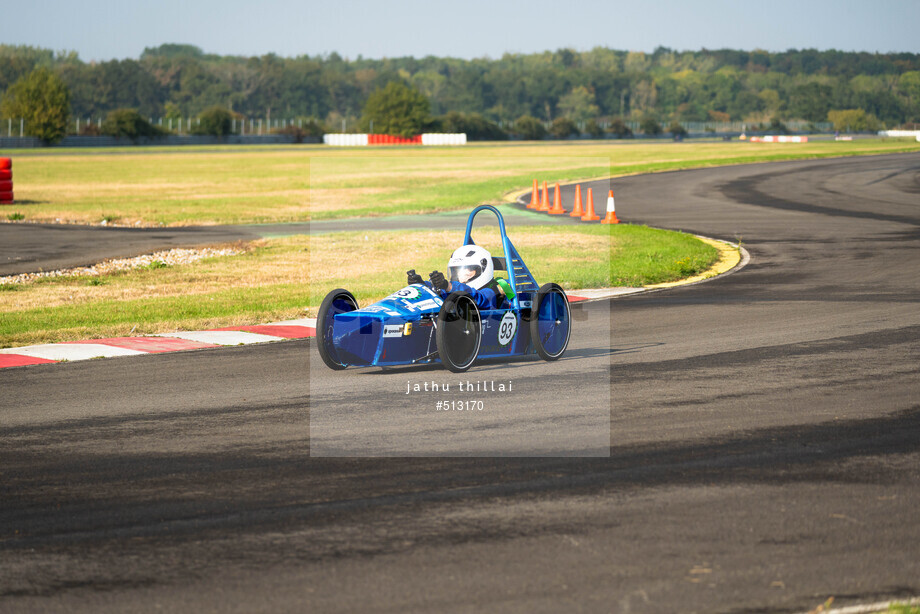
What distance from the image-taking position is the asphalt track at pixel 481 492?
16.6 ft

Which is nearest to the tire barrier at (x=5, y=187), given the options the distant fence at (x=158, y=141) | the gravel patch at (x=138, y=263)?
the gravel patch at (x=138, y=263)

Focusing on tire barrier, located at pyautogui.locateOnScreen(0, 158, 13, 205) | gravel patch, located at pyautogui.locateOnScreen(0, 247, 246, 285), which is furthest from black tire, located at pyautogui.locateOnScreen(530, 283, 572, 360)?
tire barrier, located at pyautogui.locateOnScreen(0, 158, 13, 205)

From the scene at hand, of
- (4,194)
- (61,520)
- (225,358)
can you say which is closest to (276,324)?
(225,358)

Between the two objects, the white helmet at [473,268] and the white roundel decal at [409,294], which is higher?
the white helmet at [473,268]

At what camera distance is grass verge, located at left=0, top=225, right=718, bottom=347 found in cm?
1455

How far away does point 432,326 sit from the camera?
959 centimetres

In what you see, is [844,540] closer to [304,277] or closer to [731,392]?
[731,392]

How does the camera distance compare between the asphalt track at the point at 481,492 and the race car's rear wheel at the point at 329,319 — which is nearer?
the asphalt track at the point at 481,492

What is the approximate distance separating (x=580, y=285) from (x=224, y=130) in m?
98.4

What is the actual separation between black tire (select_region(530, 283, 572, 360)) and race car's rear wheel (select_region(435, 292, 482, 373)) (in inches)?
26.2

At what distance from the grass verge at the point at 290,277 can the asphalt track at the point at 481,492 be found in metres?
3.05

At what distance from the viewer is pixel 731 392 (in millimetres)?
9203

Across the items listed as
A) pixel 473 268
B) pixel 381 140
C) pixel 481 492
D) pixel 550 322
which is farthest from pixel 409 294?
pixel 381 140

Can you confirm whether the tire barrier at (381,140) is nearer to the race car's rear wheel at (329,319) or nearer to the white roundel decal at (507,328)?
the white roundel decal at (507,328)
